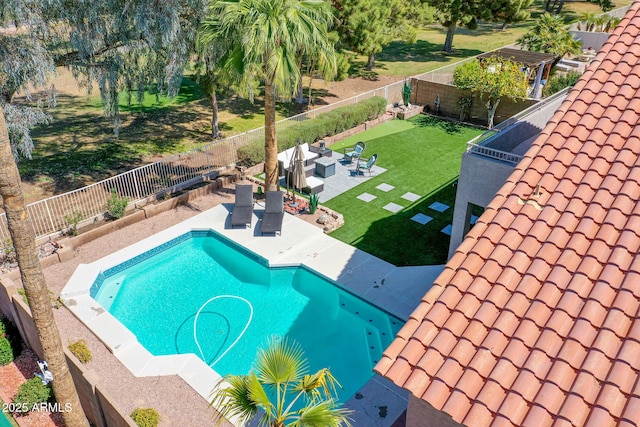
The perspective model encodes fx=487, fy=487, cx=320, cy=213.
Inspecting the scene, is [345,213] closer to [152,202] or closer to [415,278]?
[415,278]

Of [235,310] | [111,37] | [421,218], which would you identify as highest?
[111,37]

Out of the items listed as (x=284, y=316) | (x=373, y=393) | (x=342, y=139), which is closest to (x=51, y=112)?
(x=342, y=139)

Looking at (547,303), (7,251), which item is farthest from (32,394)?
(547,303)

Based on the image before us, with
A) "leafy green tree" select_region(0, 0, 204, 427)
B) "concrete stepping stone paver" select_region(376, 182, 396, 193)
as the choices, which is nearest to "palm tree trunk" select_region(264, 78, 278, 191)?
"concrete stepping stone paver" select_region(376, 182, 396, 193)

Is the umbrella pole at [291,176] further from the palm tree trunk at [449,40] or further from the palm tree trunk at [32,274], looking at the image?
the palm tree trunk at [449,40]

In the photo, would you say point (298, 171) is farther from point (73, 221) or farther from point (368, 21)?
point (368, 21)

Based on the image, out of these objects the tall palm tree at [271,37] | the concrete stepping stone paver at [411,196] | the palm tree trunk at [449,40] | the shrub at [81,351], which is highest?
the tall palm tree at [271,37]

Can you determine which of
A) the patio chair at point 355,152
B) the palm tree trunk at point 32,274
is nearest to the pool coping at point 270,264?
the palm tree trunk at point 32,274
